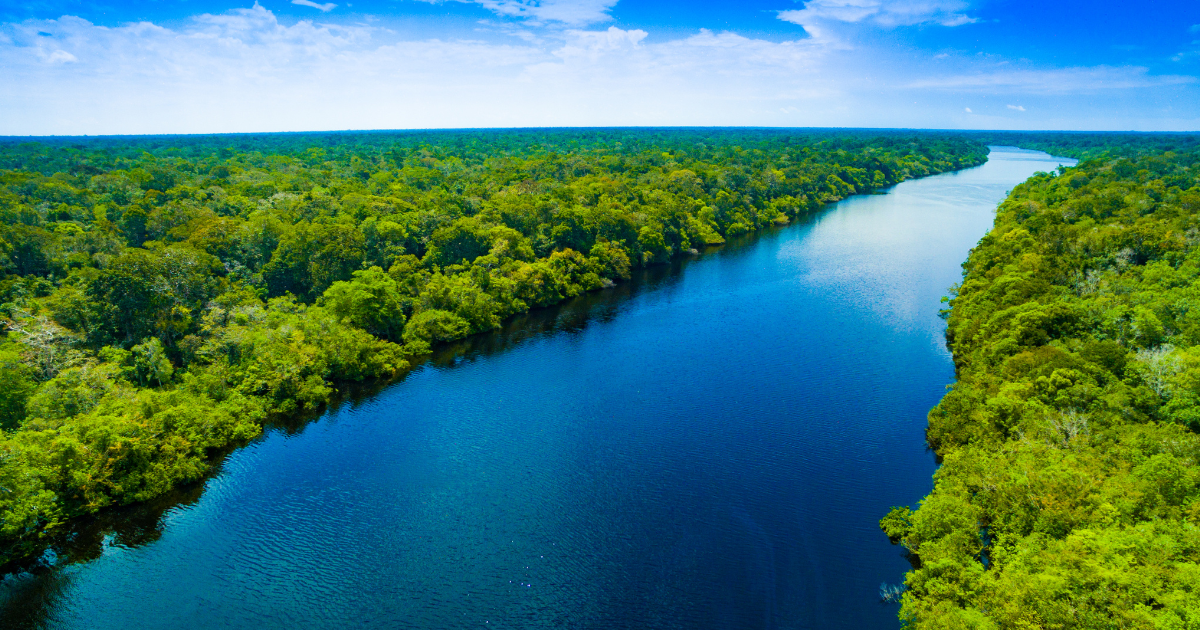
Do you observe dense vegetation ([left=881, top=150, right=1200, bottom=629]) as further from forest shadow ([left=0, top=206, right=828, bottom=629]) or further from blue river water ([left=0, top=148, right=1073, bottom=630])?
forest shadow ([left=0, top=206, right=828, bottom=629])

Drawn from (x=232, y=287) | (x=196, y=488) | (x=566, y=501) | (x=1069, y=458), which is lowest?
(x=196, y=488)

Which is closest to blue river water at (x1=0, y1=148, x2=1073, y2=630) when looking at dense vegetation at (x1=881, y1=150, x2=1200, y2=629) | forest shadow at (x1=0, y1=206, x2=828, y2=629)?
forest shadow at (x1=0, y1=206, x2=828, y2=629)

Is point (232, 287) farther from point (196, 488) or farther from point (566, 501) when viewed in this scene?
point (566, 501)

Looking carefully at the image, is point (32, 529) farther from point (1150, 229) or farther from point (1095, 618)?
point (1150, 229)

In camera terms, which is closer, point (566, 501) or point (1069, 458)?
point (1069, 458)

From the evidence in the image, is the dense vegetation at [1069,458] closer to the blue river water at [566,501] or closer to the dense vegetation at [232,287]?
the blue river water at [566,501]

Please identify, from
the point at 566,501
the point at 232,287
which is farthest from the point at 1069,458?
the point at 232,287
